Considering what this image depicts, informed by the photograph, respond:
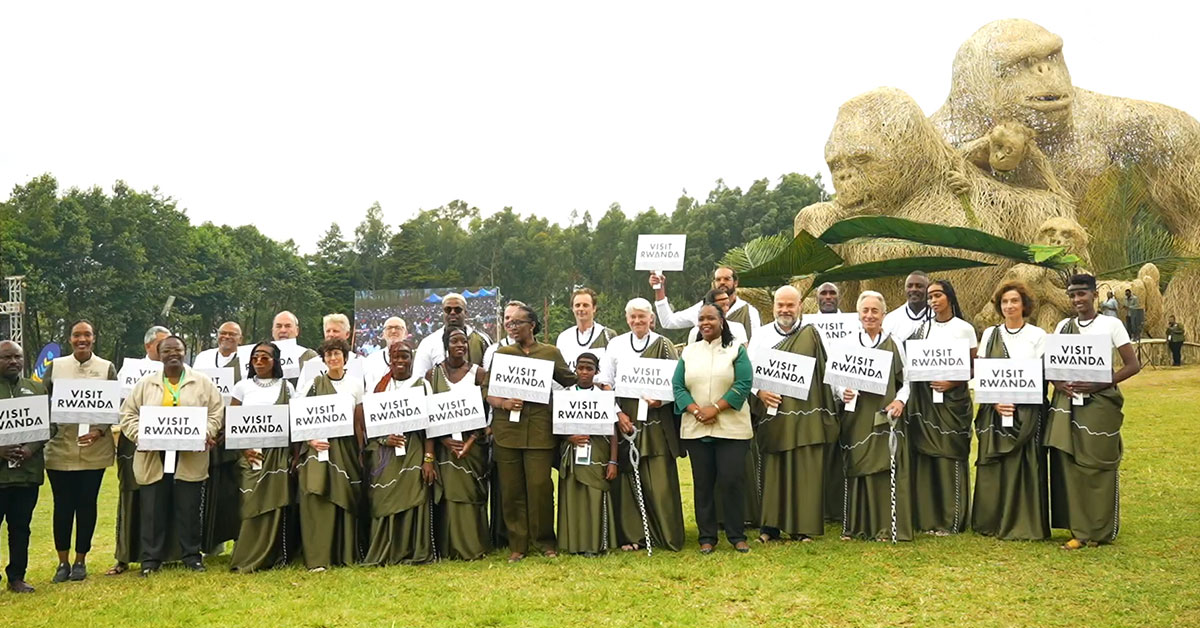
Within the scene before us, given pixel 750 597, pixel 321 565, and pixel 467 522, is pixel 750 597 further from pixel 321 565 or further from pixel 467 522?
pixel 321 565

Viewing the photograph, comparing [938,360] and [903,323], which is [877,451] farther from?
[903,323]

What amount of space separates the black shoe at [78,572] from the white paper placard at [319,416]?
1.99 meters

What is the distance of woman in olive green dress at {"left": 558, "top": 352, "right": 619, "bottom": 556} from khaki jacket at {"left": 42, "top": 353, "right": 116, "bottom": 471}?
11.5 feet

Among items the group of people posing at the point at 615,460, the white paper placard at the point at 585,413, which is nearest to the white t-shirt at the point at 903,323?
the group of people posing at the point at 615,460

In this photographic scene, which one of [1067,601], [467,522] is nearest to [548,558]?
[467,522]

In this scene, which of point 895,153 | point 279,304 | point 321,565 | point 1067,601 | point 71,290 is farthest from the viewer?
point 279,304

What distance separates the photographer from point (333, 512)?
28.9 feet

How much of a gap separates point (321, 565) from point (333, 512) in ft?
1.37

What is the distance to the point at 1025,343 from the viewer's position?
29.3 feet

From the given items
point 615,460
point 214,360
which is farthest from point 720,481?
point 214,360

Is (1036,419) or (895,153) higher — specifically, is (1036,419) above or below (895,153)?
below

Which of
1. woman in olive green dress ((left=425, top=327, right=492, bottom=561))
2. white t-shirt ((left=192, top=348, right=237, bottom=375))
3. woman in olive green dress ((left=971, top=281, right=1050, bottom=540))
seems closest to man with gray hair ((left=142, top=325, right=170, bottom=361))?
white t-shirt ((left=192, top=348, right=237, bottom=375))

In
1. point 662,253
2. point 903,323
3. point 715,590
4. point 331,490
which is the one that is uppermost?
point 662,253

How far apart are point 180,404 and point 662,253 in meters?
4.55
